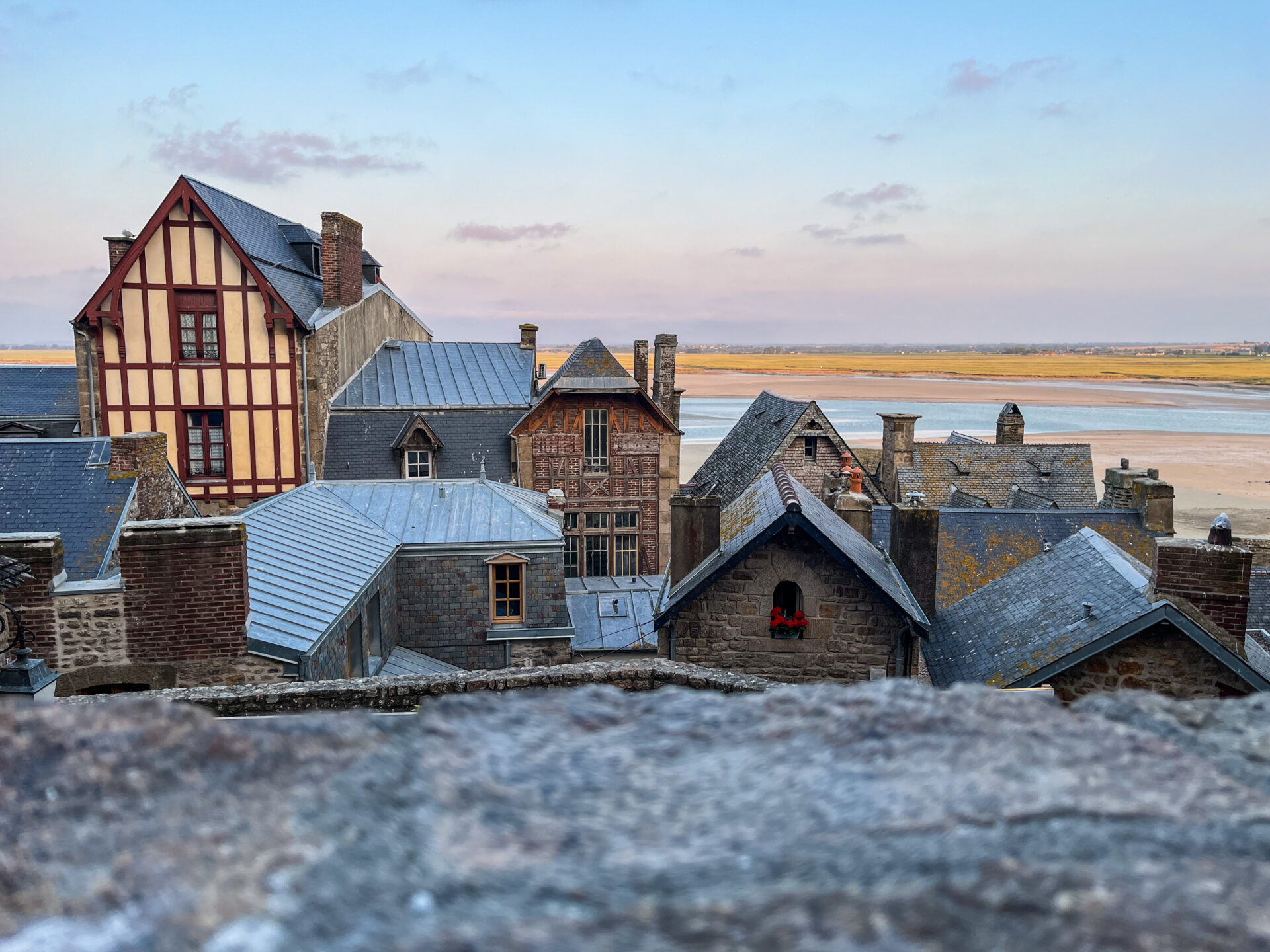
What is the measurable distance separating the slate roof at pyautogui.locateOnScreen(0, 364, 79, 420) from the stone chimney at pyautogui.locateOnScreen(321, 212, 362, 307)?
9.12 m

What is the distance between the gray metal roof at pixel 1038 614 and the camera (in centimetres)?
982

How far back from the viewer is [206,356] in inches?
995

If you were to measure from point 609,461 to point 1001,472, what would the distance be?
14851 millimetres

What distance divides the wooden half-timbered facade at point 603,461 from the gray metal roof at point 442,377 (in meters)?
1.78

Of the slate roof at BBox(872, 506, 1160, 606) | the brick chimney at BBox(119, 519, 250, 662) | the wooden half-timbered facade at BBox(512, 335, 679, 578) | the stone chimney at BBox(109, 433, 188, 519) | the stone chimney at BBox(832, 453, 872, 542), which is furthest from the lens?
the wooden half-timbered facade at BBox(512, 335, 679, 578)

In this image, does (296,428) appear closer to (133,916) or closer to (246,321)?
(246,321)

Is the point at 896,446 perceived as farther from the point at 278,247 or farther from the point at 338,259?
the point at 278,247

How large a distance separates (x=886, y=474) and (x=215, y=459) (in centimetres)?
2288

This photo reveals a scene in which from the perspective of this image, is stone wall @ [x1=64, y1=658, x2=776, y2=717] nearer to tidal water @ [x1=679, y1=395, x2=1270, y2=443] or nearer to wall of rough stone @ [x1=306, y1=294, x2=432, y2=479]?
wall of rough stone @ [x1=306, y1=294, x2=432, y2=479]

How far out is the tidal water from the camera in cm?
9062

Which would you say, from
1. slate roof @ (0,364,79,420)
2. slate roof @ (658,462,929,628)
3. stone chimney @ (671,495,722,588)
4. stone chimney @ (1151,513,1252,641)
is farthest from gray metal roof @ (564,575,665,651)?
slate roof @ (0,364,79,420)

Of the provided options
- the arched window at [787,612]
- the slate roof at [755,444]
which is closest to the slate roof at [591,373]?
the slate roof at [755,444]

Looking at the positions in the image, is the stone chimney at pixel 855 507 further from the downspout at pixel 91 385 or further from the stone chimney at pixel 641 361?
the downspout at pixel 91 385

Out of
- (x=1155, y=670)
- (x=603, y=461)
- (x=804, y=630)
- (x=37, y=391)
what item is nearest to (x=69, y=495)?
(x=804, y=630)
